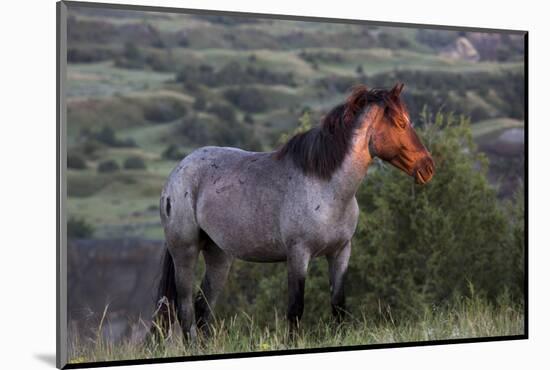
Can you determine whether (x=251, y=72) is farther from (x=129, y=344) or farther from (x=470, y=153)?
(x=129, y=344)

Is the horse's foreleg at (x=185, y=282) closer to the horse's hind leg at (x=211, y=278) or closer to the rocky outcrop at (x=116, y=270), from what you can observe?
the horse's hind leg at (x=211, y=278)

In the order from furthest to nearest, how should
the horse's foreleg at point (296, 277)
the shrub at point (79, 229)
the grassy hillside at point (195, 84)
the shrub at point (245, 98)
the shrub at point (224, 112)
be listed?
the shrub at point (245, 98) < the shrub at point (224, 112) < the shrub at point (79, 229) < the grassy hillside at point (195, 84) < the horse's foreleg at point (296, 277)

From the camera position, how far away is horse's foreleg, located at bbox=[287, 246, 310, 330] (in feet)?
25.6

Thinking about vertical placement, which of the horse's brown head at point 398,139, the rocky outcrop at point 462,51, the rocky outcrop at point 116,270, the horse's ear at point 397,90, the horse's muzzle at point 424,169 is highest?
the rocky outcrop at point 462,51

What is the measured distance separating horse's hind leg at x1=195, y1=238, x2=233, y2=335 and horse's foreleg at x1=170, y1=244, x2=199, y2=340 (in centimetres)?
12

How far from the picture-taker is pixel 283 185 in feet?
26.1

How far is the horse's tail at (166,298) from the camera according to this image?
8586 mm

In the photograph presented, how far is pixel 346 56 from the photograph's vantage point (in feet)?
60.1

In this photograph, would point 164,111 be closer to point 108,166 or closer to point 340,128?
point 108,166

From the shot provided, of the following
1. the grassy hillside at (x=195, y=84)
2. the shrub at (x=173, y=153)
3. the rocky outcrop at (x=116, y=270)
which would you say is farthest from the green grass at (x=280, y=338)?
the rocky outcrop at (x=116, y=270)

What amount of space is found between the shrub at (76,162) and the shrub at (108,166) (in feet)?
1.25

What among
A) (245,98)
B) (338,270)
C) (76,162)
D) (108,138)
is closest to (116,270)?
(76,162)

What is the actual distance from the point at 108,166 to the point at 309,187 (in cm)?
1222

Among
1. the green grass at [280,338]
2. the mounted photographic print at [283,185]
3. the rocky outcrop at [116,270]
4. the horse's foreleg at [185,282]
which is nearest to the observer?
the mounted photographic print at [283,185]
